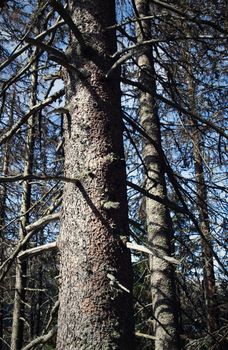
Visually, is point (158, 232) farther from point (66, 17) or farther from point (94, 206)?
point (66, 17)

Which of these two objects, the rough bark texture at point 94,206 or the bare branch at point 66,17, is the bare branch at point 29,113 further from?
the bare branch at point 66,17

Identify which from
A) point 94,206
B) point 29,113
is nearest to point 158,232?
point 29,113

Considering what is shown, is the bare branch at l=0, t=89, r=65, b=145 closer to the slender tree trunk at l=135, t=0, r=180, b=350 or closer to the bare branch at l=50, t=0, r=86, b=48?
the bare branch at l=50, t=0, r=86, b=48

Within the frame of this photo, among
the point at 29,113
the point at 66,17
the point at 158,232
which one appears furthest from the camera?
the point at 158,232

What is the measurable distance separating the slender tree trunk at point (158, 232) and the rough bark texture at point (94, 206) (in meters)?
2.06

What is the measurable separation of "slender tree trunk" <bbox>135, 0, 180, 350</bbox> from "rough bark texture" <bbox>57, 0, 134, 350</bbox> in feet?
6.75

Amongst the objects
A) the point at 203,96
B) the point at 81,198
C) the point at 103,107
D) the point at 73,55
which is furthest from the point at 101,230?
the point at 203,96

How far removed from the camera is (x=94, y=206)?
6.50 feet

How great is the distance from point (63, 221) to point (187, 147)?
→ 5.64 m

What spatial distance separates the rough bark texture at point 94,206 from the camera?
180 cm

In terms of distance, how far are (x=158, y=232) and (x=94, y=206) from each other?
127 inches

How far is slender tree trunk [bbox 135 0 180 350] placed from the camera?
4.67 meters

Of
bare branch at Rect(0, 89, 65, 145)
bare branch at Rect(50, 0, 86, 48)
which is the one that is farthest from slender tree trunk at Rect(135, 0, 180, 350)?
bare branch at Rect(50, 0, 86, 48)

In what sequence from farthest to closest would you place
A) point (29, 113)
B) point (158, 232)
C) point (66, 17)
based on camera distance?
1. point (158, 232)
2. point (29, 113)
3. point (66, 17)
